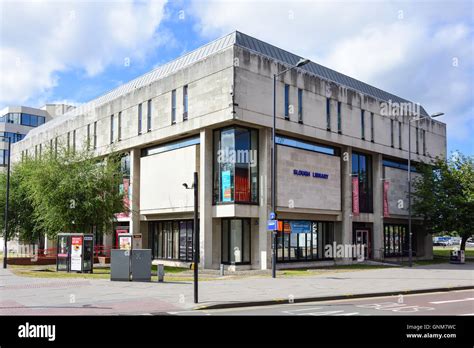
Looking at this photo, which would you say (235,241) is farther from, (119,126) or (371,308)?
(371,308)

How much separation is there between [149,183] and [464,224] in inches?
1037

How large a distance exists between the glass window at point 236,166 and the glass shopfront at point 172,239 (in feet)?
15.6

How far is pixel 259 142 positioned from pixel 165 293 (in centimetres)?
1677

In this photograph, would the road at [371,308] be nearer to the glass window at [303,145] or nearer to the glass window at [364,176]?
the glass window at [303,145]

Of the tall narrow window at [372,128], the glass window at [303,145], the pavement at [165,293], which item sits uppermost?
the tall narrow window at [372,128]

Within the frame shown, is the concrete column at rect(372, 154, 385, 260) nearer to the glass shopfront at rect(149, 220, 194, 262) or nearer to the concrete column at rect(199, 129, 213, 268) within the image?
the concrete column at rect(199, 129, 213, 268)

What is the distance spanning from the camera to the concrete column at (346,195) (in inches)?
1476

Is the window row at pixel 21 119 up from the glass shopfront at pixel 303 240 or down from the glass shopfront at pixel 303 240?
up

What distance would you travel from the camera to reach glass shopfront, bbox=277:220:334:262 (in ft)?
111

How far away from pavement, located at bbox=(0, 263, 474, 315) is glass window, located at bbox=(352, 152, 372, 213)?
1699 cm

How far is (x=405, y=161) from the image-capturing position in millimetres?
46594

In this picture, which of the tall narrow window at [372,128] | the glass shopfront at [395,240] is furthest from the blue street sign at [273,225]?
the glass shopfront at [395,240]
